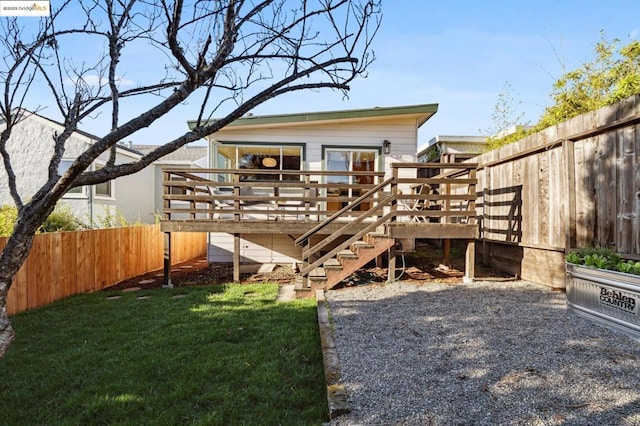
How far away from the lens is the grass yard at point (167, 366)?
266 cm

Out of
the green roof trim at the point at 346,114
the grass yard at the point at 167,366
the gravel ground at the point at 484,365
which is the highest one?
the green roof trim at the point at 346,114

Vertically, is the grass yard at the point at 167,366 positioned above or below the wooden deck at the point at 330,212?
below

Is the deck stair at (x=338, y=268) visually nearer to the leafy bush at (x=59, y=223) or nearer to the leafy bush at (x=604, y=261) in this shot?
the leafy bush at (x=604, y=261)

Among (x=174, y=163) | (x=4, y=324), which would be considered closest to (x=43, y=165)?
(x=174, y=163)

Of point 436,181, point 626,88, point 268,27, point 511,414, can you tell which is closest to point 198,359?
point 511,414

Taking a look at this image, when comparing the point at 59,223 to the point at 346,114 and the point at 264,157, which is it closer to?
the point at 264,157

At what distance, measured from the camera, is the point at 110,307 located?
5766 mm

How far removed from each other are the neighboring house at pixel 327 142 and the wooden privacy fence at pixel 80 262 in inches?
108

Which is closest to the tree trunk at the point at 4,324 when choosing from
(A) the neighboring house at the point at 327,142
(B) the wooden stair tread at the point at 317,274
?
(B) the wooden stair tread at the point at 317,274

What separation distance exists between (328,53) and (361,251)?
3.73 m

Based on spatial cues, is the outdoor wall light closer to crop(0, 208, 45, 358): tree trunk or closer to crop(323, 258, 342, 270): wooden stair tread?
crop(323, 258, 342, 270): wooden stair tread

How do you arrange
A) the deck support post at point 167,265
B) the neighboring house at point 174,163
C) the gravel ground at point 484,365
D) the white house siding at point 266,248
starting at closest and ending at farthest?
the gravel ground at point 484,365
the deck support post at point 167,265
the white house siding at point 266,248
the neighboring house at point 174,163

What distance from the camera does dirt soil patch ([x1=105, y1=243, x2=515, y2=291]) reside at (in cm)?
696

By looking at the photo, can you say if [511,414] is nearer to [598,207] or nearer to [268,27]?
[268,27]
